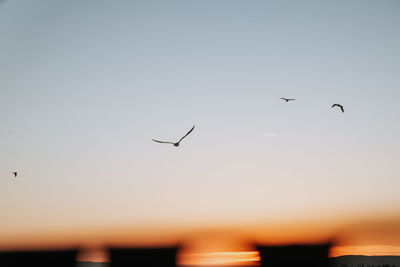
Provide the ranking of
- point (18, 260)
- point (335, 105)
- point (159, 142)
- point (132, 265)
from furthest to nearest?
point (18, 260)
point (132, 265)
point (335, 105)
point (159, 142)

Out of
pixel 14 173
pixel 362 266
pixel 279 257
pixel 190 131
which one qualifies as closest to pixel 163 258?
pixel 279 257

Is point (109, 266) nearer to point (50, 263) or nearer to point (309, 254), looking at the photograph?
point (50, 263)

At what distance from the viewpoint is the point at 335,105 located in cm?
5428

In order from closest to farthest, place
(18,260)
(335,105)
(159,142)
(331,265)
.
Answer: (159,142) < (335,105) < (331,265) < (18,260)

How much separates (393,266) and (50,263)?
134832 mm

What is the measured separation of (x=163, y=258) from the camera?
473ft

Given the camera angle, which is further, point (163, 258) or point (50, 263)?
point (50, 263)

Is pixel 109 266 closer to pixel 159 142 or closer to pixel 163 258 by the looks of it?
pixel 163 258

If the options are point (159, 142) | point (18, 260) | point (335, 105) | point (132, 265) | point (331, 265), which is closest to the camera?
point (159, 142)

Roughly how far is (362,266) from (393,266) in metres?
15.0

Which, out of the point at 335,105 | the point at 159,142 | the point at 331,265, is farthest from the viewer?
the point at 331,265

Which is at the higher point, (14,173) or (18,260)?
(18,260)

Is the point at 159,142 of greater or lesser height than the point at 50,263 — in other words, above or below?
below

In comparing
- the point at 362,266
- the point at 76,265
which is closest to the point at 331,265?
the point at 362,266
